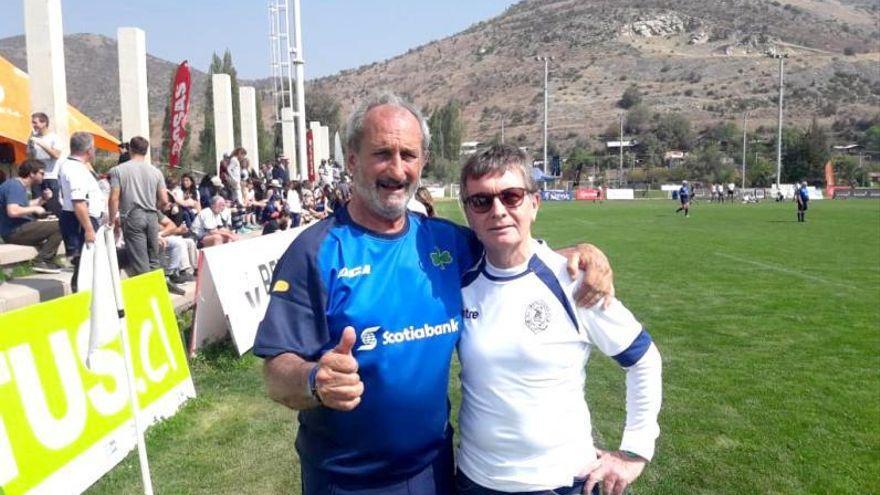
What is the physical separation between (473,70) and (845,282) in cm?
15812

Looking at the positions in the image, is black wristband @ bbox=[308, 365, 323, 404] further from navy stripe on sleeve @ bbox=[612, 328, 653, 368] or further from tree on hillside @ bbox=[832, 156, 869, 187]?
tree on hillside @ bbox=[832, 156, 869, 187]

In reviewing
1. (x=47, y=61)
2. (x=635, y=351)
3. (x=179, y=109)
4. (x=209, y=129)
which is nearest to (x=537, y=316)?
(x=635, y=351)

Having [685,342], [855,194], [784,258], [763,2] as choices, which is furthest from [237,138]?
[763,2]

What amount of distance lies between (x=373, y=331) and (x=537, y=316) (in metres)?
0.52

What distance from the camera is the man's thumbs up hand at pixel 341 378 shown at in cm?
198

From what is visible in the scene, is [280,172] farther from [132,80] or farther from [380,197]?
[380,197]

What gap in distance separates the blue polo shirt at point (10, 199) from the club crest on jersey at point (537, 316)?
374 inches

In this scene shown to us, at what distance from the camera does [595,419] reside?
5.83 metres

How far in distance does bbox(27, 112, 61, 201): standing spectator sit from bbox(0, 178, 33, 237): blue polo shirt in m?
0.55

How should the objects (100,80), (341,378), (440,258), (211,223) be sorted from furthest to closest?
(100,80)
(211,223)
(440,258)
(341,378)

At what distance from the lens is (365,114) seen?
96.7 inches

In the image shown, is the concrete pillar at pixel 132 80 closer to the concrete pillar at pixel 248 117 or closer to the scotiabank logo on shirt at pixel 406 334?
the concrete pillar at pixel 248 117

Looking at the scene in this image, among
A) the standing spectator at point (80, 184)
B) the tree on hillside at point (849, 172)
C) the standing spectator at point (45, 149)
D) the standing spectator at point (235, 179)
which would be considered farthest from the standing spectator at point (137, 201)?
the tree on hillside at point (849, 172)

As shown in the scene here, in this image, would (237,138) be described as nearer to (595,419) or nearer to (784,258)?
(784,258)
